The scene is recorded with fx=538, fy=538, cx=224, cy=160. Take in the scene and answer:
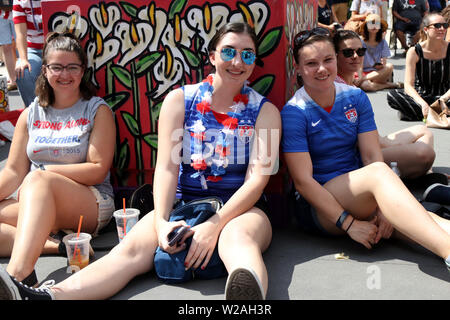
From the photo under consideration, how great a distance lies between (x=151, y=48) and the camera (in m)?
3.85

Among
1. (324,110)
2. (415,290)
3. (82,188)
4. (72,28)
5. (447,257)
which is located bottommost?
(415,290)

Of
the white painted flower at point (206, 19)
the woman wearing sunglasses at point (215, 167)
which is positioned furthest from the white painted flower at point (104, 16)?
the woman wearing sunglasses at point (215, 167)

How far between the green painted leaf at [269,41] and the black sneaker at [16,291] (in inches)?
80.8

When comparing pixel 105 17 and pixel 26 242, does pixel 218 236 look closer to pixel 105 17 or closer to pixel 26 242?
pixel 26 242

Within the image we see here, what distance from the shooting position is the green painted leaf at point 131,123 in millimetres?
3963

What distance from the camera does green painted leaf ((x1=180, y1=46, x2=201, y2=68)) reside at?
377cm

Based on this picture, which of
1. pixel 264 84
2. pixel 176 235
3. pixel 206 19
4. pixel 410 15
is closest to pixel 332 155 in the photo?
pixel 264 84

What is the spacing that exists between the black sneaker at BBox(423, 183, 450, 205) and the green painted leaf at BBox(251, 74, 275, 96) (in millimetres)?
1270

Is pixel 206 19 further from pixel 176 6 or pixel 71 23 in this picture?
pixel 71 23

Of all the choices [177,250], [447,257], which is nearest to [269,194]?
[177,250]

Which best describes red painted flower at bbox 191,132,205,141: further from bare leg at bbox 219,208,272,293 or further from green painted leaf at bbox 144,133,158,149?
green painted leaf at bbox 144,133,158,149
